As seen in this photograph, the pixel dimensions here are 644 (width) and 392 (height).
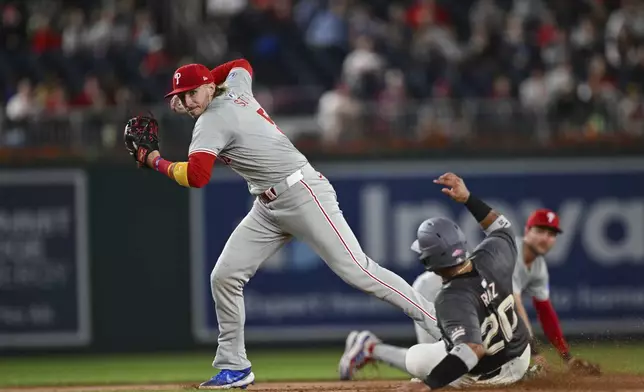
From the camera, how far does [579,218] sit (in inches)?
480

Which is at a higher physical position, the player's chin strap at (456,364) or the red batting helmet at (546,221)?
the red batting helmet at (546,221)

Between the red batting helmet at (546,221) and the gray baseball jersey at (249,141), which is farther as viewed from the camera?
the red batting helmet at (546,221)

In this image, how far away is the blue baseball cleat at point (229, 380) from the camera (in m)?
7.06

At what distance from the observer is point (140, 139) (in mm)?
6859

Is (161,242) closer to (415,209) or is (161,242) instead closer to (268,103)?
(268,103)

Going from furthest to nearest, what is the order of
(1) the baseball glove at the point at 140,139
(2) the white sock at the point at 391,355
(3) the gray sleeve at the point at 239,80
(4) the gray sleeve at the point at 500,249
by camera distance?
1. (3) the gray sleeve at the point at 239,80
2. (1) the baseball glove at the point at 140,139
3. (2) the white sock at the point at 391,355
4. (4) the gray sleeve at the point at 500,249

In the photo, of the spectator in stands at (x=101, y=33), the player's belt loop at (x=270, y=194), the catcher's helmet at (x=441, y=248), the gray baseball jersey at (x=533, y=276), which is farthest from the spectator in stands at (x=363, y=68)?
the catcher's helmet at (x=441, y=248)

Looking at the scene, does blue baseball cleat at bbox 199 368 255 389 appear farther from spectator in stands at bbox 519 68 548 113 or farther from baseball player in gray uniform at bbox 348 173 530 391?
spectator in stands at bbox 519 68 548 113

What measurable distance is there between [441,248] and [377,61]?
8.05 meters

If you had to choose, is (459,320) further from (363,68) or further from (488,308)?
(363,68)

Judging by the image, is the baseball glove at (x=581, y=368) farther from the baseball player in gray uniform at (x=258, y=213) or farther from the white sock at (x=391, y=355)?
the white sock at (x=391, y=355)

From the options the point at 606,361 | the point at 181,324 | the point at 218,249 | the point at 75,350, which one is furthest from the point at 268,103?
the point at 606,361

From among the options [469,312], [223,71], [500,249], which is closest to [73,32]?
[223,71]

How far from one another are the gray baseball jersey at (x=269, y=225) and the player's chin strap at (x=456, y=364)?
1.24m
